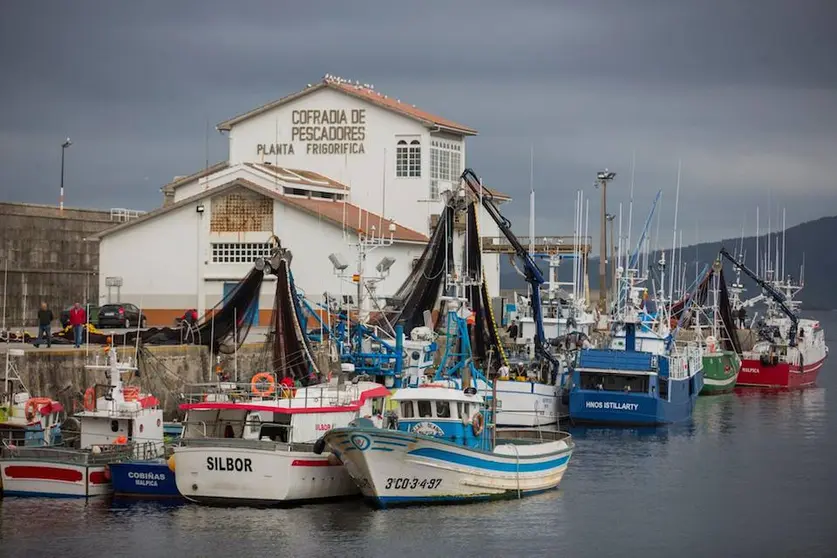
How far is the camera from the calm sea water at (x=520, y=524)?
2803 centimetres

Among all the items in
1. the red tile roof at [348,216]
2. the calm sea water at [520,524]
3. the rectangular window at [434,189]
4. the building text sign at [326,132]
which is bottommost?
the calm sea water at [520,524]

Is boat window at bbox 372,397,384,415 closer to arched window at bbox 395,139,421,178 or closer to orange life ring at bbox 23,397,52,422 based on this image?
orange life ring at bbox 23,397,52,422

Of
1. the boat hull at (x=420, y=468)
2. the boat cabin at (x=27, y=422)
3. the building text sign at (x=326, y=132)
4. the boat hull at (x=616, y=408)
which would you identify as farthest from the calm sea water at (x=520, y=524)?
the building text sign at (x=326, y=132)

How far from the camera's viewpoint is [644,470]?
1529 inches

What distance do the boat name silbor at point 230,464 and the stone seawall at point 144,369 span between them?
7.03 m

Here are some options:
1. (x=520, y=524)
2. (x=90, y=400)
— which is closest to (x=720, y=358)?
(x=520, y=524)

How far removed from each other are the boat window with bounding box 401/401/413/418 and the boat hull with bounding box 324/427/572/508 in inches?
62.3

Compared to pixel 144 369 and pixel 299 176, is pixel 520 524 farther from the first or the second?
pixel 299 176

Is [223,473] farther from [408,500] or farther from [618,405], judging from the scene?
[618,405]

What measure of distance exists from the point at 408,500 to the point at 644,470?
1017 cm

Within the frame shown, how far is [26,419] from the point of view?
3275 cm

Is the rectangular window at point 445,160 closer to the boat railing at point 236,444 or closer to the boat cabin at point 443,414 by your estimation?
the boat cabin at point 443,414

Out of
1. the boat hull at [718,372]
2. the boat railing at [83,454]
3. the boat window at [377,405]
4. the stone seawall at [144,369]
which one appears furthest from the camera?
the boat hull at [718,372]

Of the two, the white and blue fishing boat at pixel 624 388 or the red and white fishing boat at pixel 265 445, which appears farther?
the white and blue fishing boat at pixel 624 388
